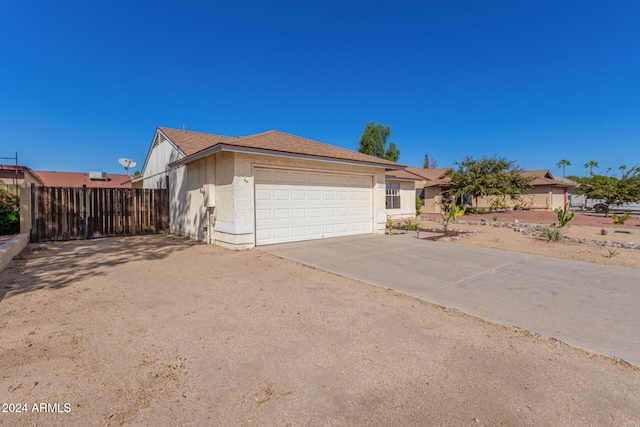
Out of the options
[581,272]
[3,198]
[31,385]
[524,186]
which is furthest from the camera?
[524,186]

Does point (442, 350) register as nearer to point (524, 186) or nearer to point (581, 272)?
point (581, 272)

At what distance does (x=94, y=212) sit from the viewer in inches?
434

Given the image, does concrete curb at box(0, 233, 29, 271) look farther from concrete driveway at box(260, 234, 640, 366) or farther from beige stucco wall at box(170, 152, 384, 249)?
concrete driveway at box(260, 234, 640, 366)

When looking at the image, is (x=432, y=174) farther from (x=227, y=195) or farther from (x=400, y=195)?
(x=227, y=195)

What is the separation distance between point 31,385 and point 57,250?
789 cm

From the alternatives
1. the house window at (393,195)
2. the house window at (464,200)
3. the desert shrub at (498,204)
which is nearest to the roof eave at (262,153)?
the house window at (393,195)

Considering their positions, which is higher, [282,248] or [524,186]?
[524,186]

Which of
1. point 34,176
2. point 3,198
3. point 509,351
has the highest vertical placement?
point 34,176

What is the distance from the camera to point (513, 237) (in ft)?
36.6

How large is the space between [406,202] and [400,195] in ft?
2.77

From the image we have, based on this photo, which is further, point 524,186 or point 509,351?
point 524,186

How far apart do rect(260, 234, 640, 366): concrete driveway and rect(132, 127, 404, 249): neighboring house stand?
3.41 ft

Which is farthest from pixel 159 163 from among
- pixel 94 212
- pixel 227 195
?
pixel 227 195

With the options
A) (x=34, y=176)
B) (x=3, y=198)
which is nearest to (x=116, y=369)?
(x=3, y=198)
